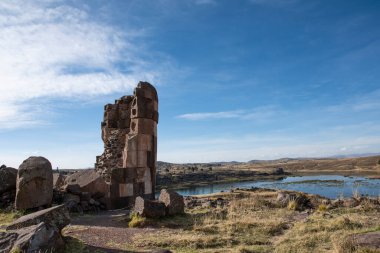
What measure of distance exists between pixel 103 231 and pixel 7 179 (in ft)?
21.5

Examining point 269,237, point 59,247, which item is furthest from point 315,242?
point 59,247

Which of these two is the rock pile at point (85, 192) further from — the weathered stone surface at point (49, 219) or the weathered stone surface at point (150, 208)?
the weathered stone surface at point (49, 219)

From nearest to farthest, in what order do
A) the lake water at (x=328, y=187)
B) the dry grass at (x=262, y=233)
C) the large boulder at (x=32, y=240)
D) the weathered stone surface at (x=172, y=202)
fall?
1. the large boulder at (x=32, y=240)
2. the dry grass at (x=262, y=233)
3. the weathered stone surface at (x=172, y=202)
4. the lake water at (x=328, y=187)

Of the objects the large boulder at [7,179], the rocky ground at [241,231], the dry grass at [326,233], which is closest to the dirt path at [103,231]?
the rocky ground at [241,231]

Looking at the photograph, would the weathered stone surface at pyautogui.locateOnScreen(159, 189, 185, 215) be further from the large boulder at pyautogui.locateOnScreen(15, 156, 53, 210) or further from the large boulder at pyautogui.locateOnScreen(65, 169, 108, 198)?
the large boulder at pyautogui.locateOnScreen(15, 156, 53, 210)

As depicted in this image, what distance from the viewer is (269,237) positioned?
902 cm

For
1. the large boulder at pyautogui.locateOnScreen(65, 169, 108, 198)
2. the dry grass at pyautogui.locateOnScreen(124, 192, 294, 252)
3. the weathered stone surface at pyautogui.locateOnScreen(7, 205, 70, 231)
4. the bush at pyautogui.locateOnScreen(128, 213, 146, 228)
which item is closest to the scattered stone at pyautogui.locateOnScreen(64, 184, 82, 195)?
the large boulder at pyautogui.locateOnScreen(65, 169, 108, 198)

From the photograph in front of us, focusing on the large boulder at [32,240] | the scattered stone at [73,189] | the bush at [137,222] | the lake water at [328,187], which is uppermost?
the scattered stone at [73,189]

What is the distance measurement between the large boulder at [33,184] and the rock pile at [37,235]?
176 inches

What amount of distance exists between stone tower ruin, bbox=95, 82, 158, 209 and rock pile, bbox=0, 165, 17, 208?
12.2 ft

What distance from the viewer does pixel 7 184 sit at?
46.9ft

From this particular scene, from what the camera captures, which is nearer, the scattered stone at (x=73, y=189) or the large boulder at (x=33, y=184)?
the large boulder at (x=33, y=184)

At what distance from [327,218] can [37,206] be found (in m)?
9.60

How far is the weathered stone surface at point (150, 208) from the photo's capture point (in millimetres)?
11148
